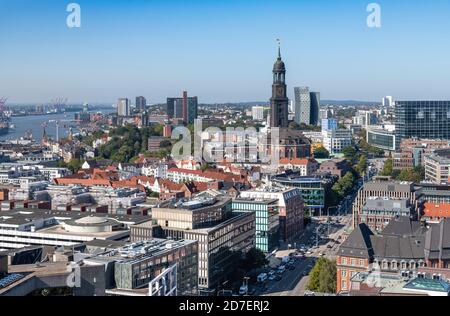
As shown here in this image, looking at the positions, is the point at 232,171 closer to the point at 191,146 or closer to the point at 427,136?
the point at 191,146

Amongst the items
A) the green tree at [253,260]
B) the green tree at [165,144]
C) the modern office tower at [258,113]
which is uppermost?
the modern office tower at [258,113]

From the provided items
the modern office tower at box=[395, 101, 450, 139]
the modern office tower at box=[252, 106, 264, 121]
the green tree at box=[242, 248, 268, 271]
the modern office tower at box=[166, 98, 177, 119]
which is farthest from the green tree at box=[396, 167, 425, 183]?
the modern office tower at box=[252, 106, 264, 121]

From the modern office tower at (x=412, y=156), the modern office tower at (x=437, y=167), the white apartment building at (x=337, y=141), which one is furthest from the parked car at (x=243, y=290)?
the white apartment building at (x=337, y=141)

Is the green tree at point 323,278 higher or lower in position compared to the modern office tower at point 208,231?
lower

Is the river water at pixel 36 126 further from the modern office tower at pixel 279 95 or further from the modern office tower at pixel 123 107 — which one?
the modern office tower at pixel 279 95

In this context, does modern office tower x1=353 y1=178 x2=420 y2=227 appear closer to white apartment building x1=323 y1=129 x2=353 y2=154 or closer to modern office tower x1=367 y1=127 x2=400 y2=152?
modern office tower x1=367 y1=127 x2=400 y2=152

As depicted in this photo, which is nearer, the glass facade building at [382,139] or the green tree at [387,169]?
the green tree at [387,169]
